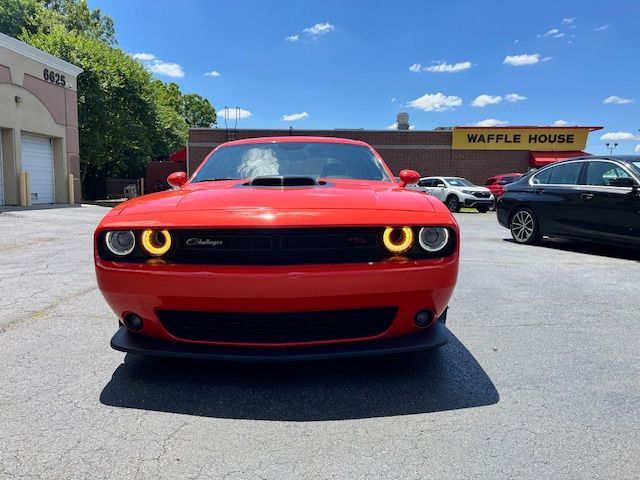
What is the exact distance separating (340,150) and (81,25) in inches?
1742

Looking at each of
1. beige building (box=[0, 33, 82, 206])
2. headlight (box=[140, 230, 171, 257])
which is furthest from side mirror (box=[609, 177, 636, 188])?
beige building (box=[0, 33, 82, 206])

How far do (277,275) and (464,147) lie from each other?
2725 cm

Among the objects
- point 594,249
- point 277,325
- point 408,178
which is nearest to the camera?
point 277,325

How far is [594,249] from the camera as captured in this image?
8.09 metres

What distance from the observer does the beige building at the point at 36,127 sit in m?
16.0

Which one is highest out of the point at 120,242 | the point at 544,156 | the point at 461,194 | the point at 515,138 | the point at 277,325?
the point at 515,138

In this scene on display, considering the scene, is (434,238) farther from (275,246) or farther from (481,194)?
(481,194)

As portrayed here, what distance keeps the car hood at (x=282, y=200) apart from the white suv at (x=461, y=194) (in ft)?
53.9

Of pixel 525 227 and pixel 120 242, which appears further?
pixel 525 227

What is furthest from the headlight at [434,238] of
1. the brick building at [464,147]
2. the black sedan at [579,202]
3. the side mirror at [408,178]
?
the brick building at [464,147]

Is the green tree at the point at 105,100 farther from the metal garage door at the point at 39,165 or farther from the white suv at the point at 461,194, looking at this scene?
the white suv at the point at 461,194

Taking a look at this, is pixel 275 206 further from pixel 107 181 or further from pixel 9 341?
pixel 107 181

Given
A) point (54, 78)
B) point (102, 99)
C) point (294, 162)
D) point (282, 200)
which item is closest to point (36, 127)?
point (54, 78)

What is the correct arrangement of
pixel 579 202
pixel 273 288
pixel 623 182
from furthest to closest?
pixel 579 202, pixel 623 182, pixel 273 288
